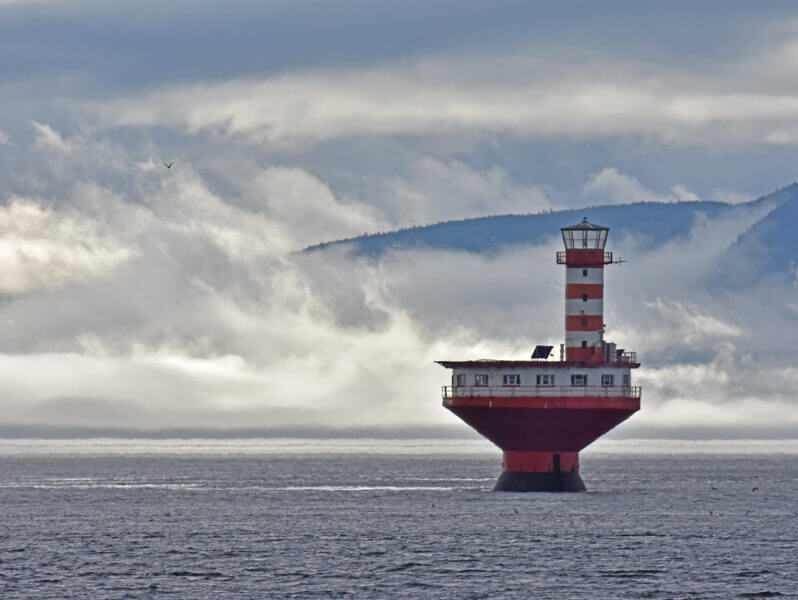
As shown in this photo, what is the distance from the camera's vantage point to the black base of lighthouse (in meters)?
133

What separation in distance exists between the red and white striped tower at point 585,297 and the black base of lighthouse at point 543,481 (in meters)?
8.59

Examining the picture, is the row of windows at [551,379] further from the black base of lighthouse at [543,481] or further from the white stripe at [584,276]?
the white stripe at [584,276]

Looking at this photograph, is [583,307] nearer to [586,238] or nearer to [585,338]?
[585,338]

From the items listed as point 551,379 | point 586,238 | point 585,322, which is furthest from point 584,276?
point 551,379

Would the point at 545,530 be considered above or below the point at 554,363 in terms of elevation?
below

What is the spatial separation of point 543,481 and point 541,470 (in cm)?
100

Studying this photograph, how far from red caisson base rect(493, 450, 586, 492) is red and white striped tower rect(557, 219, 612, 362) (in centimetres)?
733

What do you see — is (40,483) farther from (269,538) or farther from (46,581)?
(46,581)

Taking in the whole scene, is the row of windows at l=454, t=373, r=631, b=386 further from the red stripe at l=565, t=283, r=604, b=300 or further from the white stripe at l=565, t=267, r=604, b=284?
the white stripe at l=565, t=267, r=604, b=284

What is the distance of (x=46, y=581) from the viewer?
8612 cm

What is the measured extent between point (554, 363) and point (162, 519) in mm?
29804

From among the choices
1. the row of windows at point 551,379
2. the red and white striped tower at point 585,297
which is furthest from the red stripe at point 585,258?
the row of windows at point 551,379

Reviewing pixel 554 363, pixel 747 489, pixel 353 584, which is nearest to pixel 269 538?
pixel 353 584

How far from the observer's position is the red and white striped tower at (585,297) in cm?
13288
